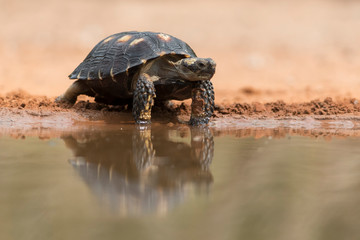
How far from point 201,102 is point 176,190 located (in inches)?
117

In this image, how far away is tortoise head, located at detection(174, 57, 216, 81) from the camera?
4488mm

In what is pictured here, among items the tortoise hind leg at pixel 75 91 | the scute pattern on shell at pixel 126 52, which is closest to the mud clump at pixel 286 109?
the scute pattern on shell at pixel 126 52

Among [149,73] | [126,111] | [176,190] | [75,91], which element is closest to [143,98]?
[149,73]

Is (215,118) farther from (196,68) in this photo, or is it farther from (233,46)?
(233,46)

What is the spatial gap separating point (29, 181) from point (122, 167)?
523mm

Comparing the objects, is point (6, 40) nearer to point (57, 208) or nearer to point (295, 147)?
point (295, 147)

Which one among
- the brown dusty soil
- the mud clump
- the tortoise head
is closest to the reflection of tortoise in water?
the tortoise head

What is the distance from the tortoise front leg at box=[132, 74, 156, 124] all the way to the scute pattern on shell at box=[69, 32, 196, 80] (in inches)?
8.7

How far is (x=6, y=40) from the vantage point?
500 inches

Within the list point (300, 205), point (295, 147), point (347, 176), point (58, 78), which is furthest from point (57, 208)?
point (58, 78)

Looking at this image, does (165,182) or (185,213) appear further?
(165,182)

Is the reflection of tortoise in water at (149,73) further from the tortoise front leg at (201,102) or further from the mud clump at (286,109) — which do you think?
the mud clump at (286,109)

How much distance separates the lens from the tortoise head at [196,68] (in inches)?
177

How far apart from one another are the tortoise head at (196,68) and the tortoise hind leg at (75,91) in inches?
57.0
